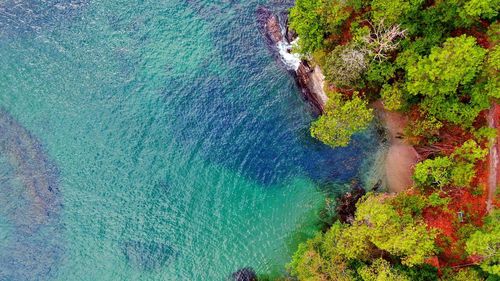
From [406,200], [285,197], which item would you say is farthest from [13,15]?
[406,200]

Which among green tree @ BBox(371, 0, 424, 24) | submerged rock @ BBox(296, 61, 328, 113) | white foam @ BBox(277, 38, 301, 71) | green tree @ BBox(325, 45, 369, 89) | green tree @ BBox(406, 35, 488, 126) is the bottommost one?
green tree @ BBox(406, 35, 488, 126)

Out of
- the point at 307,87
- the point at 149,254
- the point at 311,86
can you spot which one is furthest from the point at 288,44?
the point at 149,254

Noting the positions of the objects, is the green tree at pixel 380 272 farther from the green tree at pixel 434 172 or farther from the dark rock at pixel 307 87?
the dark rock at pixel 307 87

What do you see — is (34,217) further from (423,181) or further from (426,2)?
(426,2)

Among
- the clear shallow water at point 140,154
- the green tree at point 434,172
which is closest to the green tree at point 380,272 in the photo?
the clear shallow water at point 140,154

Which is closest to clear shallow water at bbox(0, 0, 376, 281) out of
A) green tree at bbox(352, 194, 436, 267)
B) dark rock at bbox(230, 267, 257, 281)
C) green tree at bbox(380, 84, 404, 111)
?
dark rock at bbox(230, 267, 257, 281)

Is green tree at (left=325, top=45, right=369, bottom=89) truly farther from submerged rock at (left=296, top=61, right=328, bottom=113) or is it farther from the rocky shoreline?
the rocky shoreline
